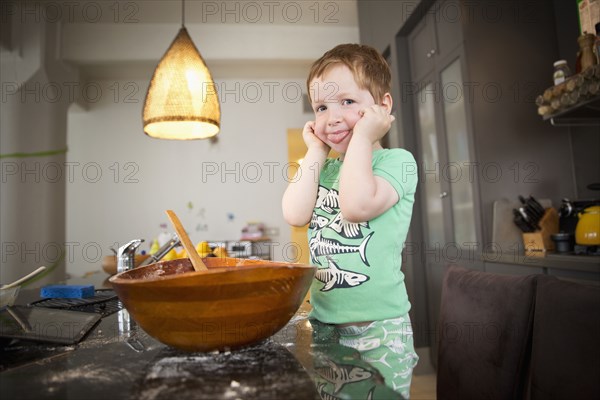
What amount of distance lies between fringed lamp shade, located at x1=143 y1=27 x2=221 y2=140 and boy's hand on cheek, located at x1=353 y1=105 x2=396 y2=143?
122cm

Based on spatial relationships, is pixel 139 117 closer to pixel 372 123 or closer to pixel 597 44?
pixel 597 44

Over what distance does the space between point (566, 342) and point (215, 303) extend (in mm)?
556

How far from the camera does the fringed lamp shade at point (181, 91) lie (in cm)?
175

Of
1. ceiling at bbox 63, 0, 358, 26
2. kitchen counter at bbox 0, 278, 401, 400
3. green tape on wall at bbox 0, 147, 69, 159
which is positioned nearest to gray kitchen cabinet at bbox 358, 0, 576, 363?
kitchen counter at bbox 0, 278, 401, 400

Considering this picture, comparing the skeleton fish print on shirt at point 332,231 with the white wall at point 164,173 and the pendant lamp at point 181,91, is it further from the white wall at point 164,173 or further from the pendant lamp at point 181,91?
the white wall at point 164,173

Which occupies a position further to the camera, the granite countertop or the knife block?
the knife block

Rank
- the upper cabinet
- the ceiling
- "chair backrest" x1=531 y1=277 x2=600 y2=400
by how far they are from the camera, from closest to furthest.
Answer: "chair backrest" x1=531 y1=277 x2=600 y2=400 → the upper cabinet → the ceiling

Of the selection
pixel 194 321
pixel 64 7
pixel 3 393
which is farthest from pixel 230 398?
pixel 64 7

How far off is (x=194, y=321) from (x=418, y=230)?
2656 millimetres

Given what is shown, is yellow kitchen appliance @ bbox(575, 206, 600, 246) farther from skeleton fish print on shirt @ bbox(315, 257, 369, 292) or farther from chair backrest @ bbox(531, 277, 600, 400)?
skeleton fish print on shirt @ bbox(315, 257, 369, 292)

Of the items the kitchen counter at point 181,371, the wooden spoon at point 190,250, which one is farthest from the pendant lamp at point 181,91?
the kitchen counter at point 181,371

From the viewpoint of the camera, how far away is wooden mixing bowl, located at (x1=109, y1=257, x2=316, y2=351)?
438 mm

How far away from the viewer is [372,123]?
733mm

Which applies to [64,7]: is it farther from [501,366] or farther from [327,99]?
[501,366]
